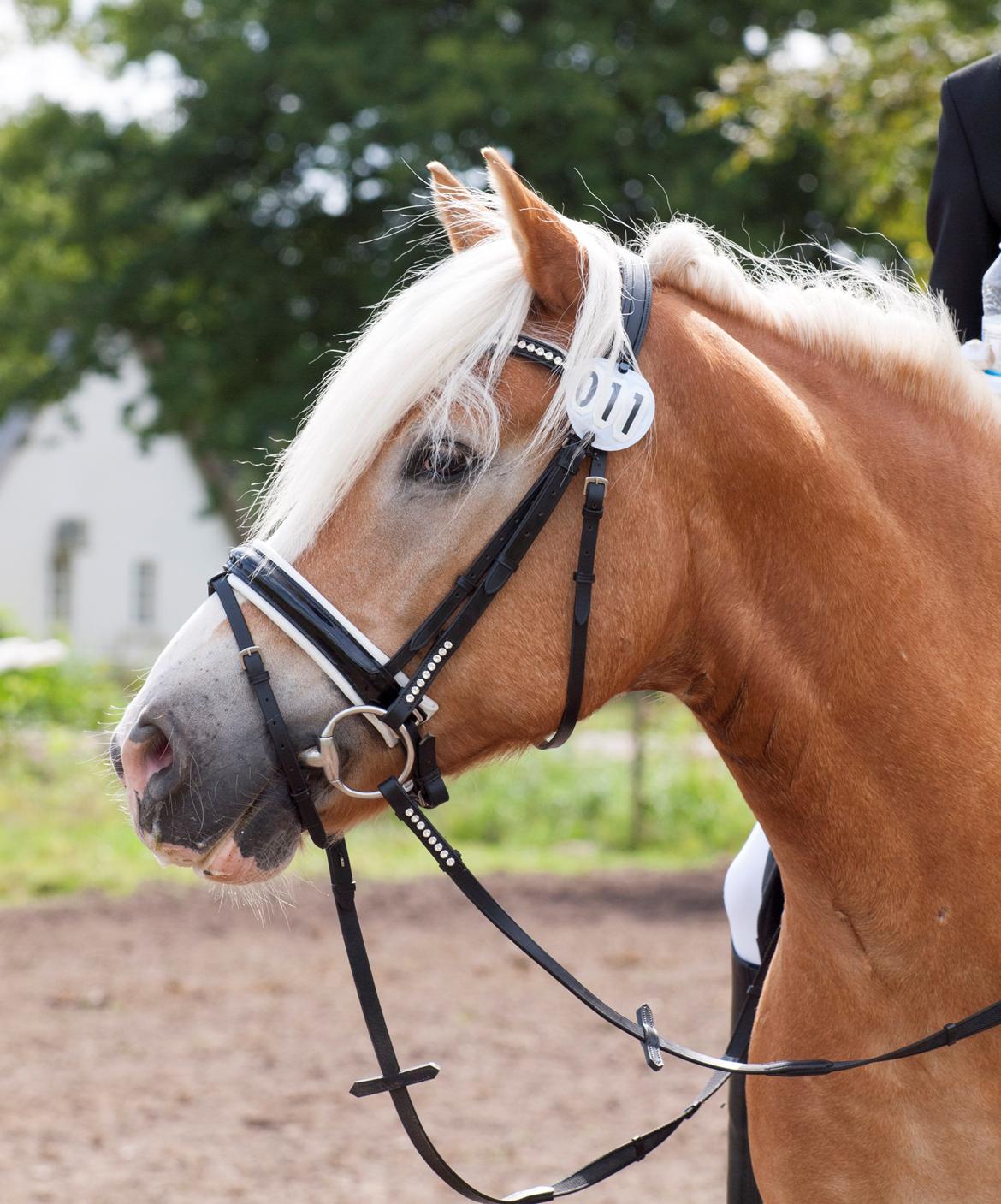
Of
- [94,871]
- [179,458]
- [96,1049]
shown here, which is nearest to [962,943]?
[96,1049]

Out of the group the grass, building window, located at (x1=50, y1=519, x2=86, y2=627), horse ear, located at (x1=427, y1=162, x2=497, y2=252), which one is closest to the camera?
horse ear, located at (x1=427, y1=162, x2=497, y2=252)

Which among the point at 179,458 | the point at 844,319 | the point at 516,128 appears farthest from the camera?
the point at 179,458

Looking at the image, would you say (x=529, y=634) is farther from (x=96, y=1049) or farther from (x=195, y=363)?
(x=195, y=363)

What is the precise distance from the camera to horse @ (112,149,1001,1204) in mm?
1837

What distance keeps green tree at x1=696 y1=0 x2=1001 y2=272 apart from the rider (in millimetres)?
6047

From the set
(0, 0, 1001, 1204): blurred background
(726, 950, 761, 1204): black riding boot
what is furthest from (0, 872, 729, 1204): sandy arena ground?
(726, 950, 761, 1204): black riding boot

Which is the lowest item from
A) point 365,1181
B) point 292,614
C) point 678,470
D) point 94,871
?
point 94,871

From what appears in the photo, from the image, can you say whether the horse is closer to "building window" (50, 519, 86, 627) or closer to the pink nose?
the pink nose

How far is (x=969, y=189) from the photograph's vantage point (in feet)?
8.30

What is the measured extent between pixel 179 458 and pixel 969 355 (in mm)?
28024

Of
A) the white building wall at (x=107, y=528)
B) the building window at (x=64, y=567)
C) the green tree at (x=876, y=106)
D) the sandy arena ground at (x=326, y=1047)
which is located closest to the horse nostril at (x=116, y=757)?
the sandy arena ground at (x=326, y=1047)

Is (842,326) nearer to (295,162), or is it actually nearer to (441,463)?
(441,463)

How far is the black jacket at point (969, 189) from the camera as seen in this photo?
2.50m

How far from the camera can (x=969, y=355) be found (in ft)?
7.29
